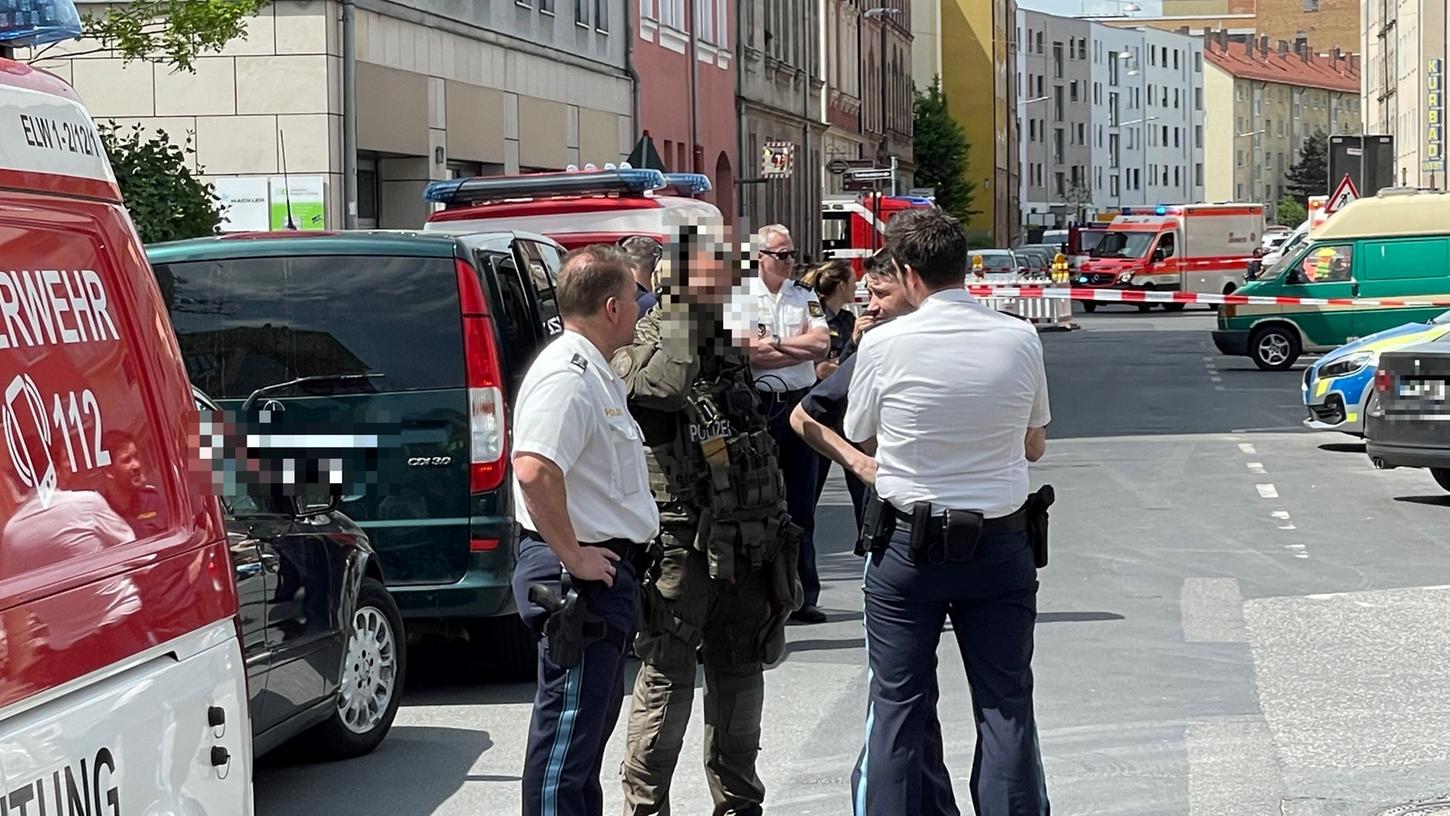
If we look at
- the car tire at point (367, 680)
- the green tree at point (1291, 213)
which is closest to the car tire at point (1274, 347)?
the car tire at point (367, 680)

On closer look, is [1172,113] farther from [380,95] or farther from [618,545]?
[618,545]

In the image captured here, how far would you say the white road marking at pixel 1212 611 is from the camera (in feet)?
32.5

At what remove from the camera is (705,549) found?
6.04m

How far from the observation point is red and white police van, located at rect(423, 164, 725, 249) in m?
16.2

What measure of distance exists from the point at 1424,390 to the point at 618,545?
10.7 m

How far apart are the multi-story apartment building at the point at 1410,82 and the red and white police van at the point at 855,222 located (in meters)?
26.7

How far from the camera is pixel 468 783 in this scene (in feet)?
24.0

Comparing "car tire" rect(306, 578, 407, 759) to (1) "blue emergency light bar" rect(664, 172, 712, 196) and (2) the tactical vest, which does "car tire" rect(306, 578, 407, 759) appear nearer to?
(2) the tactical vest

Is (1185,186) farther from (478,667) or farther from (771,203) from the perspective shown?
(478,667)

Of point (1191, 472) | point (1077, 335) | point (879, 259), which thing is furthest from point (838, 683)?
point (1077, 335)

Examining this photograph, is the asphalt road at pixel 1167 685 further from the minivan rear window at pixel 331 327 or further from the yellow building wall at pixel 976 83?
the yellow building wall at pixel 976 83

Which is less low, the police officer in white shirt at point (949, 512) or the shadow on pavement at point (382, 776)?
the police officer in white shirt at point (949, 512)

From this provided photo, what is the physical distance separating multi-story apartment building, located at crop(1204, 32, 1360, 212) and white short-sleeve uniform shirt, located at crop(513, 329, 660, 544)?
157552mm

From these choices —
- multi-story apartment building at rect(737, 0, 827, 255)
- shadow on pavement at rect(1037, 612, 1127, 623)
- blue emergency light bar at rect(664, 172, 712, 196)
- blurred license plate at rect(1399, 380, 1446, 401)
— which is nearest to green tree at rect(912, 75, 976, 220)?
multi-story apartment building at rect(737, 0, 827, 255)
